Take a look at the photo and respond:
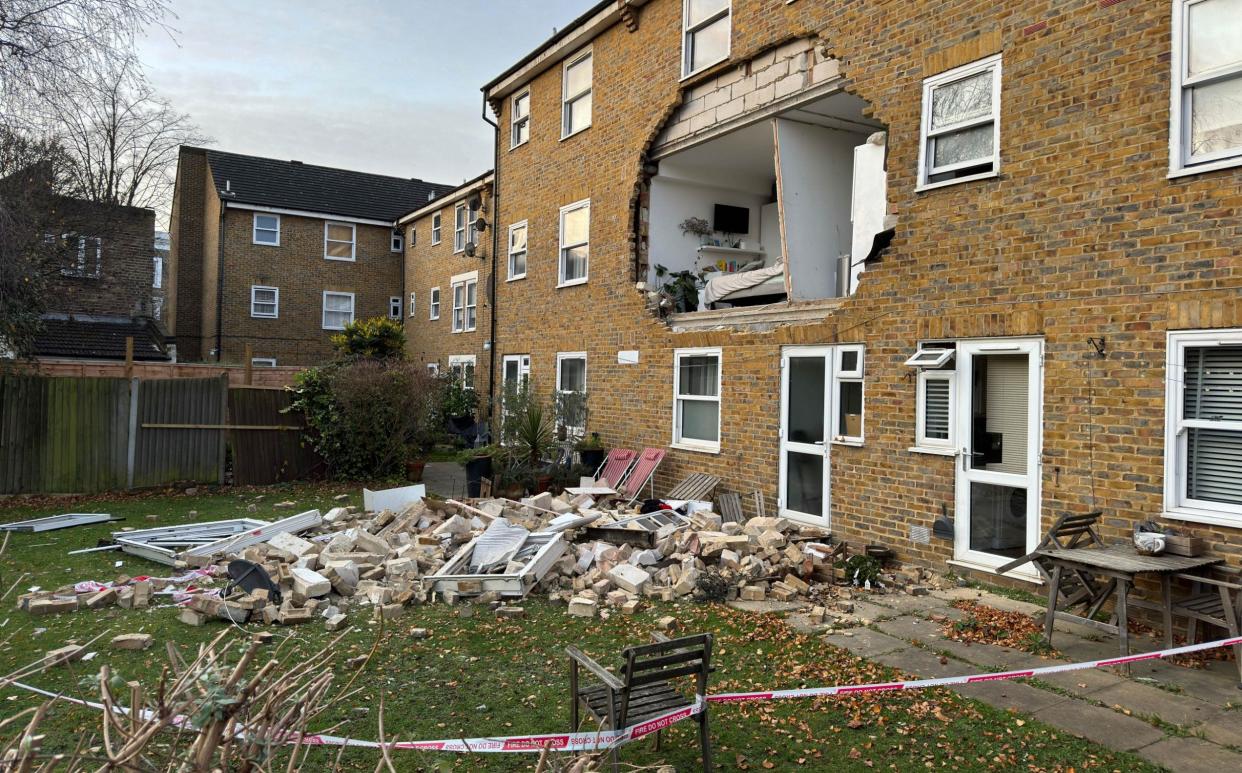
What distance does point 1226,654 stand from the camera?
18.8 feet

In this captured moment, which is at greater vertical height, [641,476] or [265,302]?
[265,302]

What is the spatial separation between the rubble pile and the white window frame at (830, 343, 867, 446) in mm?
1176

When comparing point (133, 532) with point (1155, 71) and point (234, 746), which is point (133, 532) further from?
point (1155, 71)

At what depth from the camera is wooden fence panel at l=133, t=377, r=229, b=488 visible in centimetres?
1345

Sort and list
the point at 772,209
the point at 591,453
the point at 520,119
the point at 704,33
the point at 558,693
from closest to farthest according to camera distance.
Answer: the point at 558,693 < the point at 704,33 < the point at 591,453 < the point at 772,209 < the point at 520,119

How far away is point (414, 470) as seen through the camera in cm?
1487

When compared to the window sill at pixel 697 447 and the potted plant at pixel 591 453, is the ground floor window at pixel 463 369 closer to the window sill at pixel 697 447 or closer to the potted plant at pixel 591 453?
the potted plant at pixel 591 453

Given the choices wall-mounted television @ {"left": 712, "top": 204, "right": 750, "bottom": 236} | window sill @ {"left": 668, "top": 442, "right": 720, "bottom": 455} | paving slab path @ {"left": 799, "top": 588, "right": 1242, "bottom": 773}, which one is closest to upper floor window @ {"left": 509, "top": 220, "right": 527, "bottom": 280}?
wall-mounted television @ {"left": 712, "top": 204, "right": 750, "bottom": 236}

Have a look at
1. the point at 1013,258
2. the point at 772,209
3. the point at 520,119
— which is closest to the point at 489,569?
the point at 1013,258

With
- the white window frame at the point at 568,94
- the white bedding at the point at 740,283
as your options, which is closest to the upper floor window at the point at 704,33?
the white window frame at the point at 568,94

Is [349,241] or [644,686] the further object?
[349,241]

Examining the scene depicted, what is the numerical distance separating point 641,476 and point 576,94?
7948mm

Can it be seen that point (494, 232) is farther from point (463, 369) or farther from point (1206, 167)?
point (1206, 167)

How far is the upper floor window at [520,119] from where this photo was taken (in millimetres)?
17114
